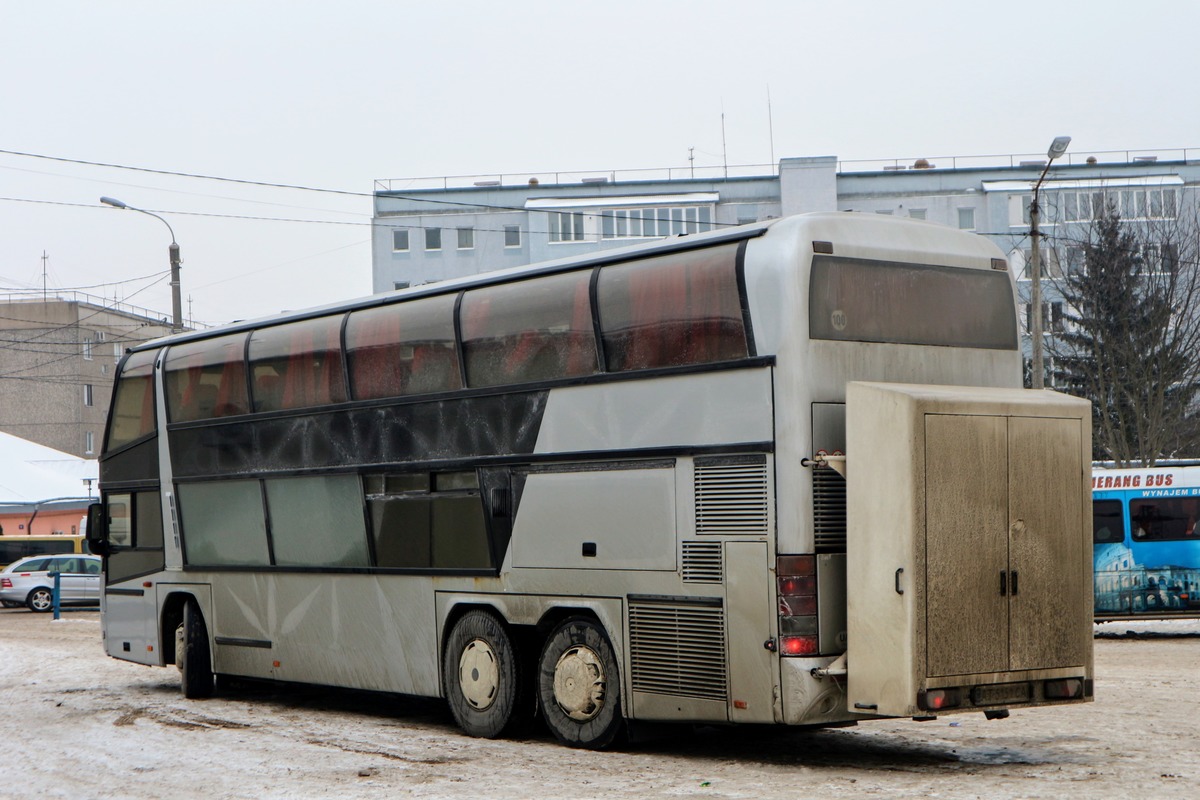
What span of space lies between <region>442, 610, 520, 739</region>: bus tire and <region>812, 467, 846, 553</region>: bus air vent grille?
3.39 m

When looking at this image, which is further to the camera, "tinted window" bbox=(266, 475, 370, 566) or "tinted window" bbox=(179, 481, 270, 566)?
"tinted window" bbox=(179, 481, 270, 566)

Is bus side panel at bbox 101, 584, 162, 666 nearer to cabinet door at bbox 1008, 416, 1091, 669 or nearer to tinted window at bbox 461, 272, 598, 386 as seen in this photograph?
tinted window at bbox 461, 272, 598, 386

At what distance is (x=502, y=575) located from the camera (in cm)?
1272

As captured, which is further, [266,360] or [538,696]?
[266,360]

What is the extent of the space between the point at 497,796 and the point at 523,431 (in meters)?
3.72

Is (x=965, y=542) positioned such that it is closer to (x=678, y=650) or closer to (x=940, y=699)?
(x=940, y=699)

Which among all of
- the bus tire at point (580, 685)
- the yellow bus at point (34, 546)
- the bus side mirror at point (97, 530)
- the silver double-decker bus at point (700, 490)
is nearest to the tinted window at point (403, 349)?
the silver double-decker bus at point (700, 490)

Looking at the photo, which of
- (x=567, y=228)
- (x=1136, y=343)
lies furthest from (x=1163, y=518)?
(x=567, y=228)

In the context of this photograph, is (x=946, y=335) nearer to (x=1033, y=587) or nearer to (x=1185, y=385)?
(x=1033, y=587)

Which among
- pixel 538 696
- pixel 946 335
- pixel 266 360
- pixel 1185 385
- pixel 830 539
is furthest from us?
pixel 1185 385

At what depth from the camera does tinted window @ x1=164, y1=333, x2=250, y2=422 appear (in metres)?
16.1

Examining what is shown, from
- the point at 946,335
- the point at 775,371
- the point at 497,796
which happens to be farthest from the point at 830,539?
the point at 497,796

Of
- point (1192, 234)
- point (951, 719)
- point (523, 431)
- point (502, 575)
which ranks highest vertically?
point (1192, 234)

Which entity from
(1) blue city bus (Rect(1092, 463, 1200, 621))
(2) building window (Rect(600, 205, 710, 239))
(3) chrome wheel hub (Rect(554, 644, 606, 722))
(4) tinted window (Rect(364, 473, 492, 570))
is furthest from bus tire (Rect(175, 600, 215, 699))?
(2) building window (Rect(600, 205, 710, 239))
